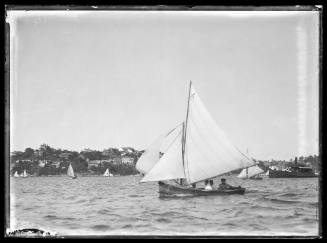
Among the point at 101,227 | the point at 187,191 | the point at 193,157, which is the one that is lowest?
the point at 101,227

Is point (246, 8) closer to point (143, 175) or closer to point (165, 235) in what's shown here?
point (143, 175)

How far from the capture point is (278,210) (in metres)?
6.31

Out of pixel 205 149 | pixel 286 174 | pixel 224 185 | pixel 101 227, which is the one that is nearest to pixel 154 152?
pixel 205 149

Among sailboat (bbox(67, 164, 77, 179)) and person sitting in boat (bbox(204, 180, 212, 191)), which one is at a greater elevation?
sailboat (bbox(67, 164, 77, 179))

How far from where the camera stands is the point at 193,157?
6.63m

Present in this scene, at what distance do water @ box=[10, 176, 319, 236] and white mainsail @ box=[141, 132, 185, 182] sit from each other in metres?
0.14

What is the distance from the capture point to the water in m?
6.24

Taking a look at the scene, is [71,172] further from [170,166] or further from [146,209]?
[170,166]

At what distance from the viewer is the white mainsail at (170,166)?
639 centimetres

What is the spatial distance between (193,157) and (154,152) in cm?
50

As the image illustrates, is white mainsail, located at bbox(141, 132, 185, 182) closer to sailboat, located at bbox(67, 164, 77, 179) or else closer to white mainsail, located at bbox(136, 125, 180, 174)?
white mainsail, located at bbox(136, 125, 180, 174)

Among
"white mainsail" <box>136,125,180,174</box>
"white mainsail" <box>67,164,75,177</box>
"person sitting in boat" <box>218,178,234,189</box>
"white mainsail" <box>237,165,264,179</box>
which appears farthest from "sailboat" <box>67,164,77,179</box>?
"white mainsail" <box>237,165,264,179</box>

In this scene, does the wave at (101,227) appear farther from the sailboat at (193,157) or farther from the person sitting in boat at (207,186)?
the person sitting in boat at (207,186)

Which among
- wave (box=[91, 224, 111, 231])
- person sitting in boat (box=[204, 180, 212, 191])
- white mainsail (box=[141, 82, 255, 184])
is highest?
white mainsail (box=[141, 82, 255, 184])
